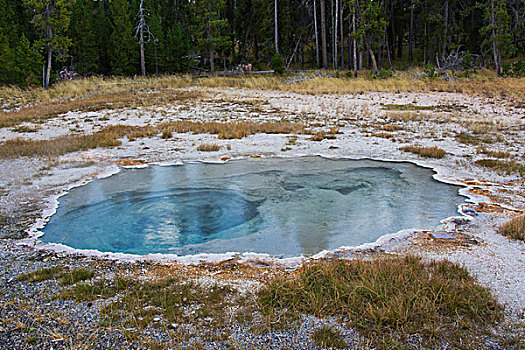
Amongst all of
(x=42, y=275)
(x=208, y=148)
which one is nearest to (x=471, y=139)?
(x=208, y=148)

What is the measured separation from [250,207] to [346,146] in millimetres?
5640

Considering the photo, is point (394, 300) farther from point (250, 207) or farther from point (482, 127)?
point (482, 127)

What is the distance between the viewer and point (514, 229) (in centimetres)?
608

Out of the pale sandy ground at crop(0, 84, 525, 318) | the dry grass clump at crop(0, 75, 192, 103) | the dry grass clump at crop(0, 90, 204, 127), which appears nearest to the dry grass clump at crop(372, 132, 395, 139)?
the pale sandy ground at crop(0, 84, 525, 318)

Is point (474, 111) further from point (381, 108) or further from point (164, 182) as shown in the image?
point (164, 182)

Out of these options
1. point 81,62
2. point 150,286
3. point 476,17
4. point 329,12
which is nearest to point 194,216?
point 150,286

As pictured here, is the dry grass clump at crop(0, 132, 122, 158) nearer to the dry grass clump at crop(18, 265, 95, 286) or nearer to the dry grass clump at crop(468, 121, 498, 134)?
the dry grass clump at crop(18, 265, 95, 286)

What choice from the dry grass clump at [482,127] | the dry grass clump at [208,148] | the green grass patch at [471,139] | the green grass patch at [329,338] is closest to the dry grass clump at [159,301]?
the green grass patch at [329,338]

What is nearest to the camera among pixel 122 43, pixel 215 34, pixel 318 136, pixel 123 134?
pixel 318 136

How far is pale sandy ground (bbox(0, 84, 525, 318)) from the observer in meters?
5.73

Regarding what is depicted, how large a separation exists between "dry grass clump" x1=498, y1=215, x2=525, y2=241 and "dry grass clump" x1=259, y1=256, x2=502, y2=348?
1.65 metres

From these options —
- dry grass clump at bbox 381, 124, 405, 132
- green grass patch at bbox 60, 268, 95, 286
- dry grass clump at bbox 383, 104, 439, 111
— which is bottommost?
green grass patch at bbox 60, 268, 95, 286

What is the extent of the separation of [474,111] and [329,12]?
31.6m

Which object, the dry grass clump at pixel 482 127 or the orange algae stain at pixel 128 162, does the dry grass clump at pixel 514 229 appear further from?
the dry grass clump at pixel 482 127
